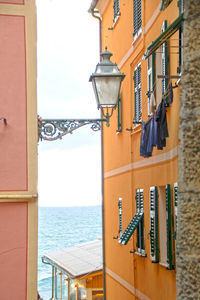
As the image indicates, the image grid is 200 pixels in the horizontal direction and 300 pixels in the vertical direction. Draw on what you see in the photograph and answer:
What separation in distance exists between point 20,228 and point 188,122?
6934 mm

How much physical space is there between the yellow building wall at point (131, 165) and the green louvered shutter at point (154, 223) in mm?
159

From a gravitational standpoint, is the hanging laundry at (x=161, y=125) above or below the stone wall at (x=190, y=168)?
above

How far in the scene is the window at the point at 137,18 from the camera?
43.4ft

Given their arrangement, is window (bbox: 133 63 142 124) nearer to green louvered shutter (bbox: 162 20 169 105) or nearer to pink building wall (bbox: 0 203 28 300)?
green louvered shutter (bbox: 162 20 169 105)

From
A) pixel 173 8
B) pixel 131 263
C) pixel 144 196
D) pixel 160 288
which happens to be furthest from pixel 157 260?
pixel 173 8

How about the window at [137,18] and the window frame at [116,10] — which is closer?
the window at [137,18]

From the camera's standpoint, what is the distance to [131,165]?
1420 cm

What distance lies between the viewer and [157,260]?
11.4 metres

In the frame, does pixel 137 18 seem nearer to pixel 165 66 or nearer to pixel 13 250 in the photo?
pixel 165 66

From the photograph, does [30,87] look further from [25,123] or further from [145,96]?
[145,96]

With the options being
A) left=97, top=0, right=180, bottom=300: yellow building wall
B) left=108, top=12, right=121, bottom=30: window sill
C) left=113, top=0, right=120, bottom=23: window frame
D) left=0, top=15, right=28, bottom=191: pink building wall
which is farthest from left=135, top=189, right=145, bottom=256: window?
left=113, top=0, right=120, bottom=23: window frame

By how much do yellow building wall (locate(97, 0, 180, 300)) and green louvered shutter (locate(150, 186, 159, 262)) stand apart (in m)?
0.16

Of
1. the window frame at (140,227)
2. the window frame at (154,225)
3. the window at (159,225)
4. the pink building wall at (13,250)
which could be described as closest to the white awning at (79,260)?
the window frame at (140,227)

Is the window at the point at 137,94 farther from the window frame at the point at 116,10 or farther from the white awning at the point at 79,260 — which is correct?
the white awning at the point at 79,260
